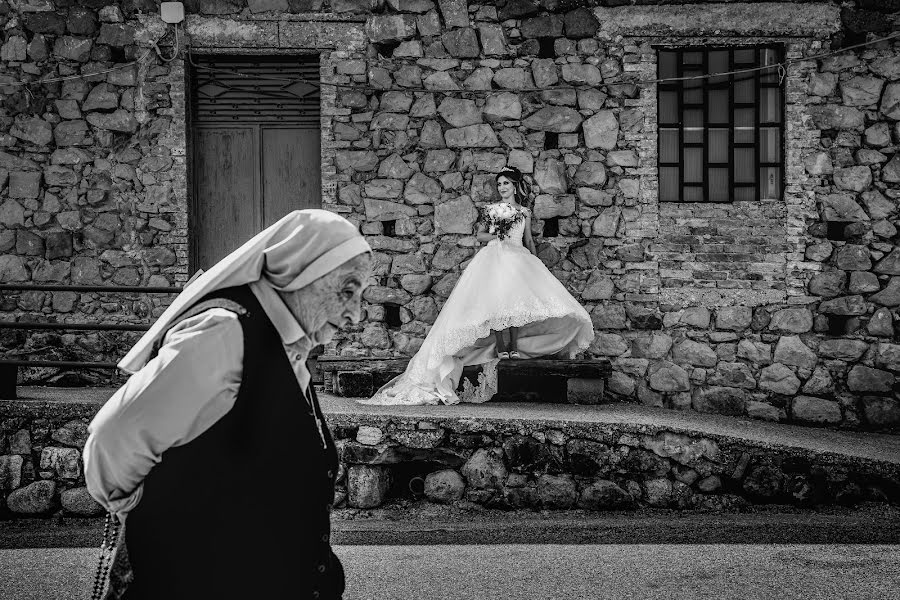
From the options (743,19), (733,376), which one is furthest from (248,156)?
(733,376)

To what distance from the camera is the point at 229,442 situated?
2.27 meters

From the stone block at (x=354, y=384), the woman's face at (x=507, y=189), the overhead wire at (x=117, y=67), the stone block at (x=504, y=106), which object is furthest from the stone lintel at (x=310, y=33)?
the stone block at (x=354, y=384)

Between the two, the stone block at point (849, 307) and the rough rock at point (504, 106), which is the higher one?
the rough rock at point (504, 106)

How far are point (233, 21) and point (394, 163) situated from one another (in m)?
2.15

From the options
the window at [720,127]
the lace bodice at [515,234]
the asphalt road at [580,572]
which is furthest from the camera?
the window at [720,127]

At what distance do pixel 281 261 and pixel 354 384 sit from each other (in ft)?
21.3

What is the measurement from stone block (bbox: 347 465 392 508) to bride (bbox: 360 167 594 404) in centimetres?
93

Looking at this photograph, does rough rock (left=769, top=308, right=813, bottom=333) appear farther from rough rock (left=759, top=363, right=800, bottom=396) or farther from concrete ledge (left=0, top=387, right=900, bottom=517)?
concrete ledge (left=0, top=387, right=900, bottom=517)

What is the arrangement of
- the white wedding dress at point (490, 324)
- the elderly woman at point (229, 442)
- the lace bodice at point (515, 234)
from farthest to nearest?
the lace bodice at point (515, 234), the white wedding dress at point (490, 324), the elderly woman at point (229, 442)

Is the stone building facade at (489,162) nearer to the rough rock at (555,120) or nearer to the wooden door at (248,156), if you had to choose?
the rough rock at (555,120)

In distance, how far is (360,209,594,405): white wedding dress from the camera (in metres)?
8.52

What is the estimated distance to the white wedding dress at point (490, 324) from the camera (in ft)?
27.9

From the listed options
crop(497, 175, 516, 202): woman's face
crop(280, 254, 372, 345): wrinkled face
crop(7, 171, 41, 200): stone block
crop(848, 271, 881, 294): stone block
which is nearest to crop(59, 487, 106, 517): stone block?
crop(7, 171, 41, 200): stone block

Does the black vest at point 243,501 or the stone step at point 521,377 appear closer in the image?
the black vest at point 243,501
